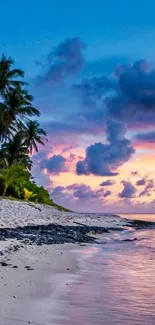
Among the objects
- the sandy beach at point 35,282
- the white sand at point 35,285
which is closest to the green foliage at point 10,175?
the sandy beach at point 35,282

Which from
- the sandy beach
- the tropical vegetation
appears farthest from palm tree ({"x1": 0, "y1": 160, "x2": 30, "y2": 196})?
the sandy beach

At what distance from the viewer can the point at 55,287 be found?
6.54 meters

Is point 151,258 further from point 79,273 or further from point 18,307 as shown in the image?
point 18,307

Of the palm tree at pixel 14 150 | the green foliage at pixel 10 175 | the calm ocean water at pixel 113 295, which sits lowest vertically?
the calm ocean water at pixel 113 295

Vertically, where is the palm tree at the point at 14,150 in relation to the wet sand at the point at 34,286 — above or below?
above

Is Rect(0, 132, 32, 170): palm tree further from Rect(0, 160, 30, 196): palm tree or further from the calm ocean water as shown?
the calm ocean water

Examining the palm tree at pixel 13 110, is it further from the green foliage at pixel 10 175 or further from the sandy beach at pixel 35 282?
the sandy beach at pixel 35 282

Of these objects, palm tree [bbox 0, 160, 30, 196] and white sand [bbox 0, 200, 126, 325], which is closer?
white sand [bbox 0, 200, 126, 325]

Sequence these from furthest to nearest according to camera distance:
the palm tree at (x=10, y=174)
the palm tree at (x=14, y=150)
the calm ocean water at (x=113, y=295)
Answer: the palm tree at (x=14, y=150) → the palm tree at (x=10, y=174) → the calm ocean water at (x=113, y=295)

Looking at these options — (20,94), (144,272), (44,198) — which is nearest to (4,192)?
(44,198)

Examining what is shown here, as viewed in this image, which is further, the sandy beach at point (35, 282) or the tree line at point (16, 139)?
the tree line at point (16, 139)

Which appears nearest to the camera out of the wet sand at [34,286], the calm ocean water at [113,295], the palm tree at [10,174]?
the wet sand at [34,286]

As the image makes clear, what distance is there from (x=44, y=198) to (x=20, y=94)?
1086cm

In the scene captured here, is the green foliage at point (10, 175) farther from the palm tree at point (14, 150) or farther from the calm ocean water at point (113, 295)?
the calm ocean water at point (113, 295)
